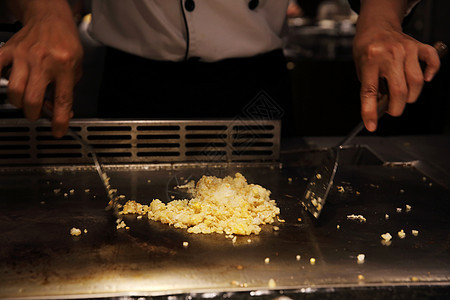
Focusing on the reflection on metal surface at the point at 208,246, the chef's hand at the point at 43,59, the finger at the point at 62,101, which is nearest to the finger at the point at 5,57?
the chef's hand at the point at 43,59

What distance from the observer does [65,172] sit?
1.57 m

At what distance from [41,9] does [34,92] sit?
27cm

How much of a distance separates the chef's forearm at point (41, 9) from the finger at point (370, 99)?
0.81 meters

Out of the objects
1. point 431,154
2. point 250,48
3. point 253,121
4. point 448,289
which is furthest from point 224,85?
point 448,289

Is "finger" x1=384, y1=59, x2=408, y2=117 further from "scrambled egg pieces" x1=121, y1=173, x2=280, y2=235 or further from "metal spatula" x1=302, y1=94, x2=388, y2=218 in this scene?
"scrambled egg pieces" x1=121, y1=173, x2=280, y2=235

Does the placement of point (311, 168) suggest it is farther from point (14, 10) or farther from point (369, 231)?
point (14, 10)

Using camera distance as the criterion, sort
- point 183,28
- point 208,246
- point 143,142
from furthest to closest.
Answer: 1. point 183,28
2. point 143,142
3. point 208,246

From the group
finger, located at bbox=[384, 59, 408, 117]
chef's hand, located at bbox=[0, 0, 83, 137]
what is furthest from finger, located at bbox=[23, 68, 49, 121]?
finger, located at bbox=[384, 59, 408, 117]

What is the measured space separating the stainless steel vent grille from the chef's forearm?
1.19 feet

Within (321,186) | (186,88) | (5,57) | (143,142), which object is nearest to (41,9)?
(5,57)

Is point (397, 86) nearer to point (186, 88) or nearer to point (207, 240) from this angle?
point (207, 240)

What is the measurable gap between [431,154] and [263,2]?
804mm

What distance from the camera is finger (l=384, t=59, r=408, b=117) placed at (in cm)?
129

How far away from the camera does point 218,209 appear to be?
4.11ft
